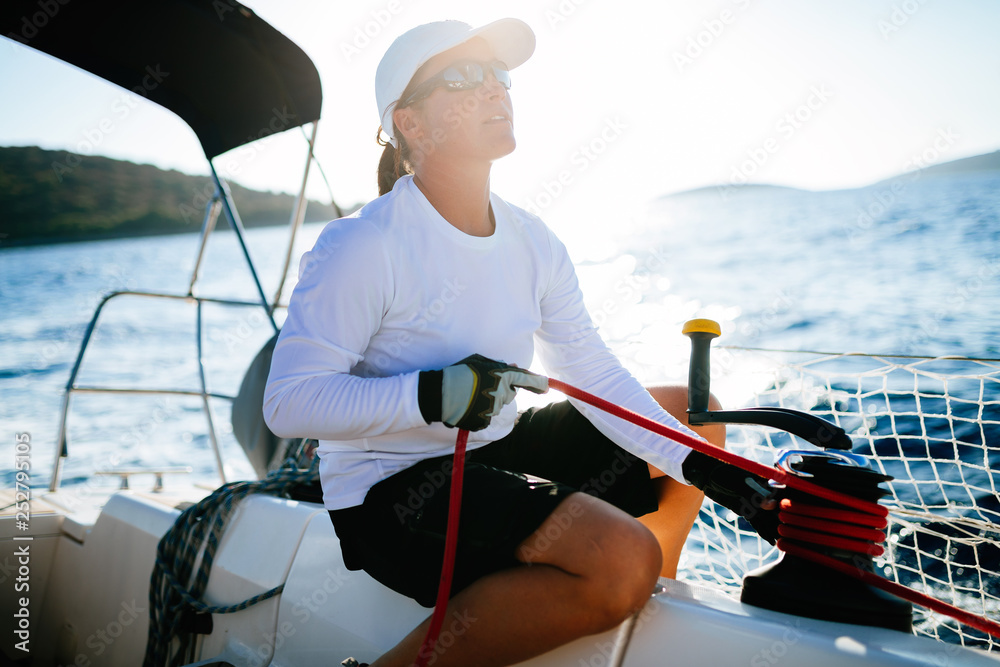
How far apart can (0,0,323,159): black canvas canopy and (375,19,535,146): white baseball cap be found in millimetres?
1074

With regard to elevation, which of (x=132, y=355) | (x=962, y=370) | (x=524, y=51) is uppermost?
(x=524, y=51)

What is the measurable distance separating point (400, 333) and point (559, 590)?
1.59 feet

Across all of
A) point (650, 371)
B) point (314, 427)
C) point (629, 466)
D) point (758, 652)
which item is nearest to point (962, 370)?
point (650, 371)

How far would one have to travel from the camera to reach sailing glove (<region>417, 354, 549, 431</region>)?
98 centimetres

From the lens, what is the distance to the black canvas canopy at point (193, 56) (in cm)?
204

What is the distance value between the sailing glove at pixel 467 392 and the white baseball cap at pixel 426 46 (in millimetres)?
620

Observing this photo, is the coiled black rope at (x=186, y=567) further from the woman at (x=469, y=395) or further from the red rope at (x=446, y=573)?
the red rope at (x=446, y=573)

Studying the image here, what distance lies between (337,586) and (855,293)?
8979mm

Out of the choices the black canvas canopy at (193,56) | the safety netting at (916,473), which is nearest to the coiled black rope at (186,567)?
the safety netting at (916,473)

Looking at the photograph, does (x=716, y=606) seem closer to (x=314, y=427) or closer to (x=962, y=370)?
(x=314, y=427)

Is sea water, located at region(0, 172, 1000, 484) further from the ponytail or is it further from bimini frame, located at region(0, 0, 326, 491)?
the ponytail

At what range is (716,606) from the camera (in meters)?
0.99

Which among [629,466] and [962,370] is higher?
[962,370]

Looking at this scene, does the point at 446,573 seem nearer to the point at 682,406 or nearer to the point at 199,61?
the point at 682,406
